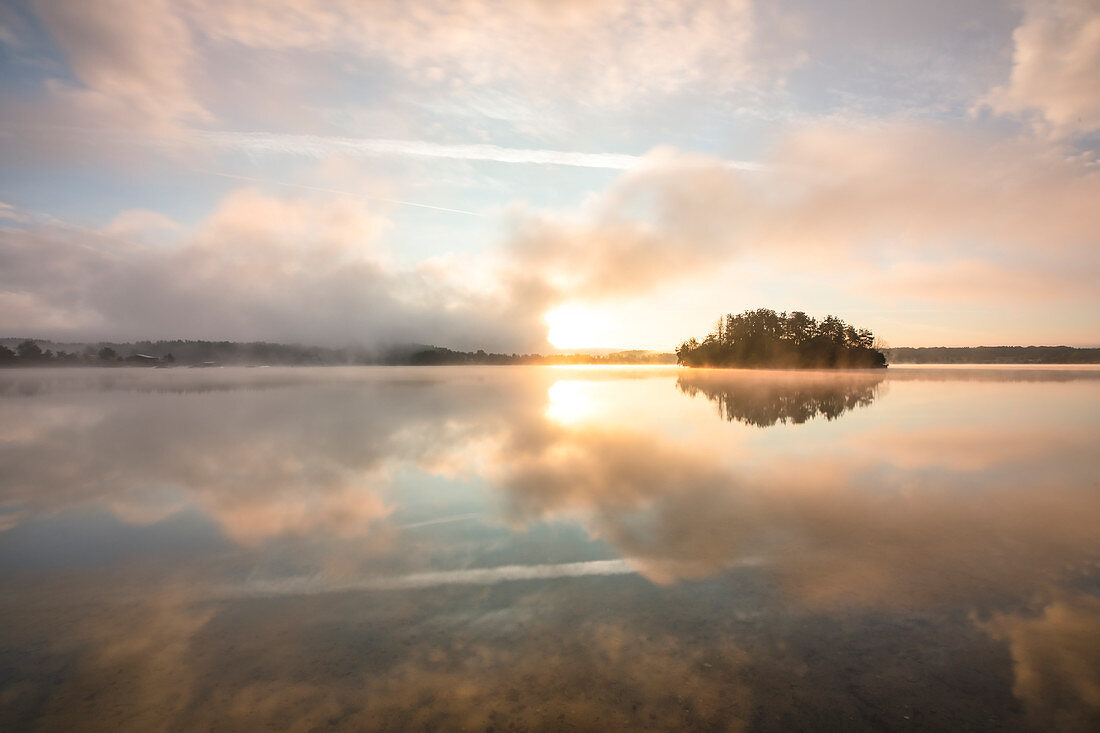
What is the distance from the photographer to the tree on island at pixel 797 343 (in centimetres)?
12488

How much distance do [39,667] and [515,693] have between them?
5279 mm

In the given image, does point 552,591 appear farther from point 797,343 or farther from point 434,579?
point 797,343

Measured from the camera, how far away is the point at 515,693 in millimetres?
5367

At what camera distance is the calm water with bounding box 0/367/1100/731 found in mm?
5242

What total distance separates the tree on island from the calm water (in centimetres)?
11626

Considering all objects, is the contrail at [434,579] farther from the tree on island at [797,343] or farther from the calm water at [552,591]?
the tree on island at [797,343]

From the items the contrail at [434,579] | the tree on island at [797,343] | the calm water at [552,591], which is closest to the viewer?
the calm water at [552,591]

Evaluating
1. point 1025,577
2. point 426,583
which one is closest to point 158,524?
point 426,583

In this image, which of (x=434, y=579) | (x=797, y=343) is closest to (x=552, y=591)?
(x=434, y=579)

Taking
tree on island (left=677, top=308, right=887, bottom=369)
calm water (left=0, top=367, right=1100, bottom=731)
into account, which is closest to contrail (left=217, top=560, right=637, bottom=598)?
calm water (left=0, top=367, right=1100, bottom=731)

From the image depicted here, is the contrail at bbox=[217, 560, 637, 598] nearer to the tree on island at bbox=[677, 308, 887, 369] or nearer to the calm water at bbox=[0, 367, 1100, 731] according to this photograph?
the calm water at bbox=[0, 367, 1100, 731]

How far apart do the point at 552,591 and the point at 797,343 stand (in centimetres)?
13159

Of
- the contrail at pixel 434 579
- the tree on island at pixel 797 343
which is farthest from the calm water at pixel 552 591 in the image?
the tree on island at pixel 797 343

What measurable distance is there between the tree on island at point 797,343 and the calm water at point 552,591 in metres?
116
